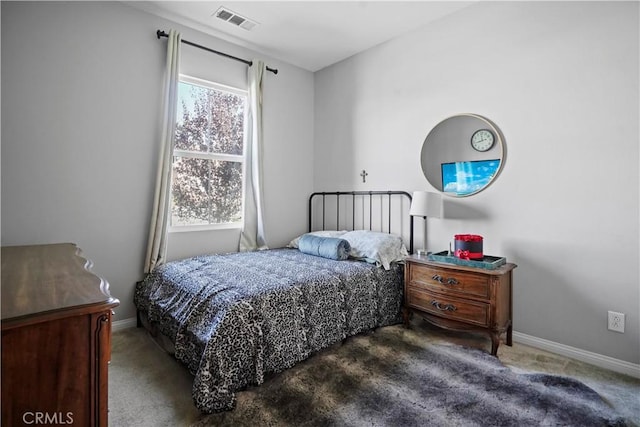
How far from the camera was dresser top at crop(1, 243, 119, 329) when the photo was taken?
3.15ft

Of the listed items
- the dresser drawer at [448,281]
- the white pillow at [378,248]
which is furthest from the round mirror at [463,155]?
the dresser drawer at [448,281]

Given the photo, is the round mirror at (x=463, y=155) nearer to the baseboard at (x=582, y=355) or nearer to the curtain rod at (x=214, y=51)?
the baseboard at (x=582, y=355)

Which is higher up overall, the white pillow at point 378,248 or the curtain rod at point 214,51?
the curtain rod at point 214,51

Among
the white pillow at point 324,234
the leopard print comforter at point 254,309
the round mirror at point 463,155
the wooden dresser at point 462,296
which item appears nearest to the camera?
the leopard print comforter at point 254,309

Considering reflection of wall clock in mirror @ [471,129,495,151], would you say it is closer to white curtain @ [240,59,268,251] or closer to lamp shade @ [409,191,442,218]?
lamp shade @ [409,191,442,218]

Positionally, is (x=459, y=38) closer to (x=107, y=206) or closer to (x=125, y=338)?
(x=107, y=206)

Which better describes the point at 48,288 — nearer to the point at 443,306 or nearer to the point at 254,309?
the point at 254,309

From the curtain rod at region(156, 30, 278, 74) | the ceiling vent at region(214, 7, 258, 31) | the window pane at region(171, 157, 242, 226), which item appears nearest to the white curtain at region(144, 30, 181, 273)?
the curtain rod at region(156, 30, 278, 74)

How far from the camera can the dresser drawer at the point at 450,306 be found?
2275 mm

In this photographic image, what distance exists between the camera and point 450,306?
2412mm

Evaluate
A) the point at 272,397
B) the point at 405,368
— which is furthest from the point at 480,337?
the point at 272,397

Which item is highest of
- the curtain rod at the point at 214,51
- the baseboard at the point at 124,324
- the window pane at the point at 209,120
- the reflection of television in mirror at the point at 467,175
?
the curtain rod at the point at 214,51

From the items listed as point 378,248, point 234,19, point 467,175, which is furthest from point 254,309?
point 234,19

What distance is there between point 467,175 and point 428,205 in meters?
0.44
